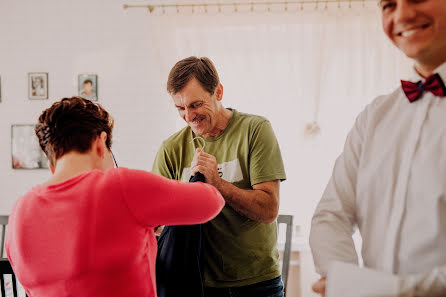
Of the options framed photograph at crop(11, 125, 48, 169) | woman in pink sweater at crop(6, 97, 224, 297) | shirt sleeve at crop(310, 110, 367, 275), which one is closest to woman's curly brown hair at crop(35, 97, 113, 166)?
woman in pink sweater at crop(6, 97, 224, 297)

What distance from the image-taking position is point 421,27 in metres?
0.82

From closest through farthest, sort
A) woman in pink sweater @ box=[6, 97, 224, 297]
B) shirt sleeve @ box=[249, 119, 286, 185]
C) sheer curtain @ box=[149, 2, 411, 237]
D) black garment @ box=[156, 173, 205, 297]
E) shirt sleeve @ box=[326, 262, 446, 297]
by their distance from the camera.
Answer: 1. shirt sleeve @ box=[326, 262, 446, 297]
2. woman in pink sweater @ box=[6, 97, 224, 297]
3. black garment @ box=[156, 173, 205, 297]
4. shirt sleeve @ box=[249, 119, 286, 185]
5. sheer curtain @ box=[149, 2, 411, 237]

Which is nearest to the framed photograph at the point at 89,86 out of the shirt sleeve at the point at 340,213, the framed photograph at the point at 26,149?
the framed photograph at the point at 26,149

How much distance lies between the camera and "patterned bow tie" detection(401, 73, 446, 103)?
0.83 m

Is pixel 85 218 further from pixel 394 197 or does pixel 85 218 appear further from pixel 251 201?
pixel 394 197

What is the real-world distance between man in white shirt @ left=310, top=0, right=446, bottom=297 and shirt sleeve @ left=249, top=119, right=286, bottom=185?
47 centimetres

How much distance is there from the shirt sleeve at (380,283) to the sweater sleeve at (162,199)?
1.46 feet

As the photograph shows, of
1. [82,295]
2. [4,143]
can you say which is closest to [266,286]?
[82,295]

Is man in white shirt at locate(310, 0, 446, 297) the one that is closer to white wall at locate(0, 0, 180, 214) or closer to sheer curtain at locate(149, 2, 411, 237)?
sheer curtain at locate(149, 2, 411, 237)

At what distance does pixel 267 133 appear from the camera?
4.96ft

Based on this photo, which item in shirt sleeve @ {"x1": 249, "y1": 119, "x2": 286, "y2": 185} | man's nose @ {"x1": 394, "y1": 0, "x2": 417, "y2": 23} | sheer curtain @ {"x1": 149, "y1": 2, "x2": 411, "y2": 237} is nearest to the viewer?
man's nose @ {"x1": 394, "y1": 0, "x2": 417, "y2": 23}

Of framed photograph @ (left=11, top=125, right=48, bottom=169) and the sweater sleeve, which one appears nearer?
the sweater sleeve

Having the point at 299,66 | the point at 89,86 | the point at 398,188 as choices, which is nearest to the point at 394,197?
the point at 398,188

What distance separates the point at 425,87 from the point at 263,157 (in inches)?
27.1
